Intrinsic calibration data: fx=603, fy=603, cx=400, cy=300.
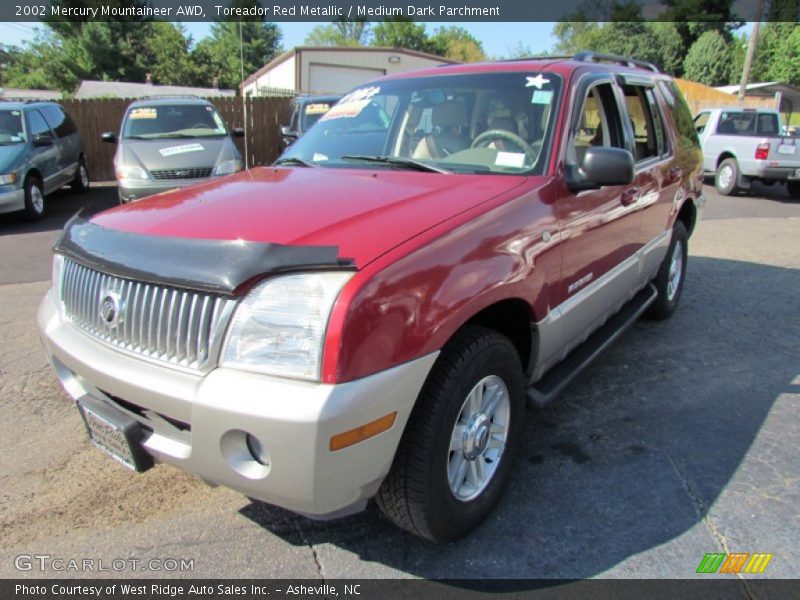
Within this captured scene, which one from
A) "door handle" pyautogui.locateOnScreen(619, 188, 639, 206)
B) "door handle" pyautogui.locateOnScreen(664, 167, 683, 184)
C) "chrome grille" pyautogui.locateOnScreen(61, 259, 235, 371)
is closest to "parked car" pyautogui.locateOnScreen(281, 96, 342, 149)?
"door handle" pyautogui.locateOnScreen(664, 167, 683, 184)

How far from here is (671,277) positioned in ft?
16.8

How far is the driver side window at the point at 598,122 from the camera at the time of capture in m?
3.34

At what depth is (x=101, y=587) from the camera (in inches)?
90.0

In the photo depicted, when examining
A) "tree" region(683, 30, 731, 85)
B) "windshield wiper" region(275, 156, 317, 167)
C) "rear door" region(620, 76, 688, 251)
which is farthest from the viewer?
"tree" region(683, 30, 731, 85)

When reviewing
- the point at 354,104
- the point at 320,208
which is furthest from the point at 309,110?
the point at 320,208

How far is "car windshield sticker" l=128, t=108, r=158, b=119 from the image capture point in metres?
10.3

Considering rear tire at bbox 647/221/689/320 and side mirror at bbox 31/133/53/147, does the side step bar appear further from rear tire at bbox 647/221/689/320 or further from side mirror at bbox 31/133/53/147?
side mirror at bbox 31/133/53/147

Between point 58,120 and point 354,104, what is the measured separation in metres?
10.0

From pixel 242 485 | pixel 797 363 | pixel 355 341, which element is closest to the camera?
pixel 355 341

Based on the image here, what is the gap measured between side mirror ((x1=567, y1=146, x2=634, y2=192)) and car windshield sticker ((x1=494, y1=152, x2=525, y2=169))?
238 millimetres

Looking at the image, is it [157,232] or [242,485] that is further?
[157,232]

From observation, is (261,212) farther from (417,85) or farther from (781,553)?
(781,553)

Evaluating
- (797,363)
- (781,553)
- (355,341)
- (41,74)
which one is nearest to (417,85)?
(355,341)

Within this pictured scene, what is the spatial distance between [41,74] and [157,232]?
62.2m
